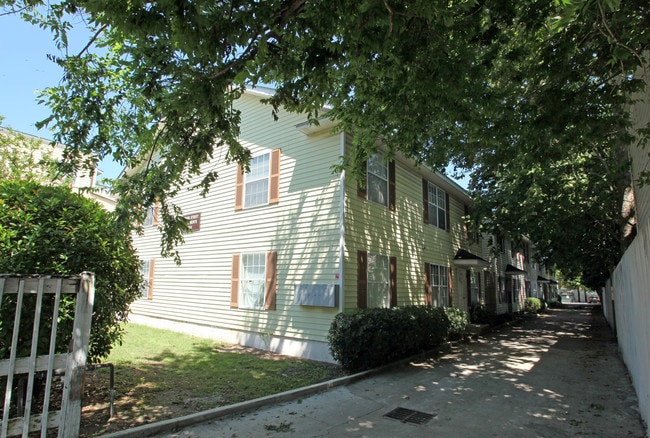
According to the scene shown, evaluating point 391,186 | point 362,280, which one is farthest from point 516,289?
point 362,280

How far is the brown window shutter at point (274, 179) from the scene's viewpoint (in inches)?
444

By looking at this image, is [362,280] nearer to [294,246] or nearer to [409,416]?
[294,246]

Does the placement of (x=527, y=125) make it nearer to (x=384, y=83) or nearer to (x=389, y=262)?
(x=384, y=83)

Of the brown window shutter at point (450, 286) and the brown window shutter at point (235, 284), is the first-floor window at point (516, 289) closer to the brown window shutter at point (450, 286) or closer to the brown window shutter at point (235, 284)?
the brown window shutter at point (450, 286)

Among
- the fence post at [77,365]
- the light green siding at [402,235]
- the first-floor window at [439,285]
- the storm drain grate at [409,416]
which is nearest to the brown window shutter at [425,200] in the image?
the light green siding at [402,235]

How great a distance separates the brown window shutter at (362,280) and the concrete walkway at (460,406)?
1811 millimetres

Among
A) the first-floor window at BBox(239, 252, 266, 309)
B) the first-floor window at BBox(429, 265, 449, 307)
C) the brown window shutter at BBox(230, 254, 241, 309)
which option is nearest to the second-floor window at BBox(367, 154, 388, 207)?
the first-floor window at BBox(239, 252, 266, 309)

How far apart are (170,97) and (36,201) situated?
7.86 ft

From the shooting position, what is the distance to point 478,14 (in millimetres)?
5105

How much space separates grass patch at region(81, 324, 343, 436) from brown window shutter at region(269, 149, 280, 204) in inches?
173

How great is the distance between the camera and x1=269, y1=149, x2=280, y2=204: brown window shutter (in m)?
11.3

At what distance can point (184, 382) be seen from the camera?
23.4 feet

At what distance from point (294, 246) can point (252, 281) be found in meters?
1.97

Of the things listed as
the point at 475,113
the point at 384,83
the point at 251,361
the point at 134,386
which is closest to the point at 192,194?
the point at 251,361
